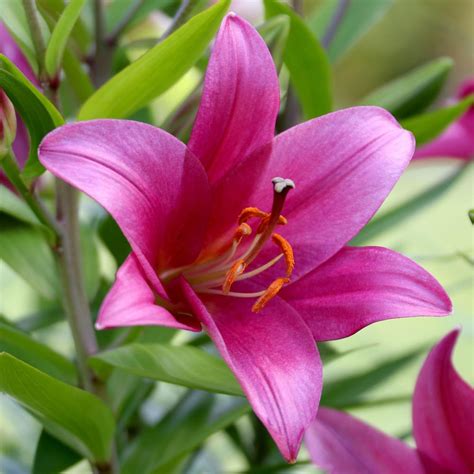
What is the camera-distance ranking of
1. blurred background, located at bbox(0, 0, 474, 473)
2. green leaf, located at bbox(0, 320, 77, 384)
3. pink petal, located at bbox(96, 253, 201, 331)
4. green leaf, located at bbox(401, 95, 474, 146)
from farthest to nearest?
blurred background, located at bbox(0, 0, 474, 473) < green leaf, located at bbox(401, 95, 474, 146) < green leaf, located at bbox(0, 320, 77, 384) < pink petal, located at bbox(96, 253, 201, 331)

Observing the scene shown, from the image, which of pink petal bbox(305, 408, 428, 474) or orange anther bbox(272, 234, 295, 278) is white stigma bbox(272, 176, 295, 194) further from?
pink petal bbox(305, 408, 428, 474)

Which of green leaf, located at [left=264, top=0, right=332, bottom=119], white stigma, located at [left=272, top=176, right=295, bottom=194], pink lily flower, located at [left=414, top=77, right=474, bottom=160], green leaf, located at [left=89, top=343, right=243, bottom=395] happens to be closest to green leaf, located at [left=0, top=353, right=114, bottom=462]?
green leaf, located at [left=89, top=343, right=243, bottom=395]

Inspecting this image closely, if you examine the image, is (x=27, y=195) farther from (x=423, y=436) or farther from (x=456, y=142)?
(x=456, y=142)

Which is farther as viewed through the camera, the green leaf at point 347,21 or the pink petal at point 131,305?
the green leaf at point 347,21

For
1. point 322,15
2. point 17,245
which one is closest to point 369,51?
point 322,15

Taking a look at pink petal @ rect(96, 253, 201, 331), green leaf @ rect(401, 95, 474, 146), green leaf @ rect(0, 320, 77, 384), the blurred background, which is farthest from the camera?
the blurred background

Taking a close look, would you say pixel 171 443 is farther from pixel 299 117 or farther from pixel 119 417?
pixel 299 117

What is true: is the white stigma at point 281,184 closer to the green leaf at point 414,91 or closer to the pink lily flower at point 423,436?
the pink lily flower at point 423,436

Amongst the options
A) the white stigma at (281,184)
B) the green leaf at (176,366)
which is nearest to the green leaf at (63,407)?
the green leaf at (176,366)
